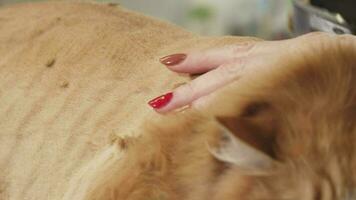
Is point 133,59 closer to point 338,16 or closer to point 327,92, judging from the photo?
point 327,92

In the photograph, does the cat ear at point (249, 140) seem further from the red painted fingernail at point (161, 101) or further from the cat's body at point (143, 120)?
the red painted fingernail at point (161, 101)

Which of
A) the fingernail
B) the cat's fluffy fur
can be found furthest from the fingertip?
the cat's fluffy fur

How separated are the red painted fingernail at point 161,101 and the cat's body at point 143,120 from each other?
19mm

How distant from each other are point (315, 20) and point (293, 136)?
2.64ft

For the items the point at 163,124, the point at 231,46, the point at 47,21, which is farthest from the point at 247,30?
the point at 163,124

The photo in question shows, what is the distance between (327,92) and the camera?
2.17 feet

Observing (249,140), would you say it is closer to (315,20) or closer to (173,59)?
(173,59)

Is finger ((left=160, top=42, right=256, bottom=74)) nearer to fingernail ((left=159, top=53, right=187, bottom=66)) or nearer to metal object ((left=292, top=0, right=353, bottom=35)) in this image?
fingernail ((left=159, top=53, right=187, bottom=66))

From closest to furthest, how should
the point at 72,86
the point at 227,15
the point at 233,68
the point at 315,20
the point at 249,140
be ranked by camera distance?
1. the point at 249,140
2. the point at 233,68
3. the point at 72,86
4. the point at 315,20
5. the point at 227,15

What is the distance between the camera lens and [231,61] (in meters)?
0.85

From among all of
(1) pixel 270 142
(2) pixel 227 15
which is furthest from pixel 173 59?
(2) pixel 227 15

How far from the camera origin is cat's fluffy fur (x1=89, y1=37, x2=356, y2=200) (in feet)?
2.05

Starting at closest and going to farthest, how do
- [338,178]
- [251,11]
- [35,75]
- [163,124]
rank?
1. [338,178]
2. [163,124]
3. [35,75]
4. [251,11]

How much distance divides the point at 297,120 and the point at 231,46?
0.27 metres
